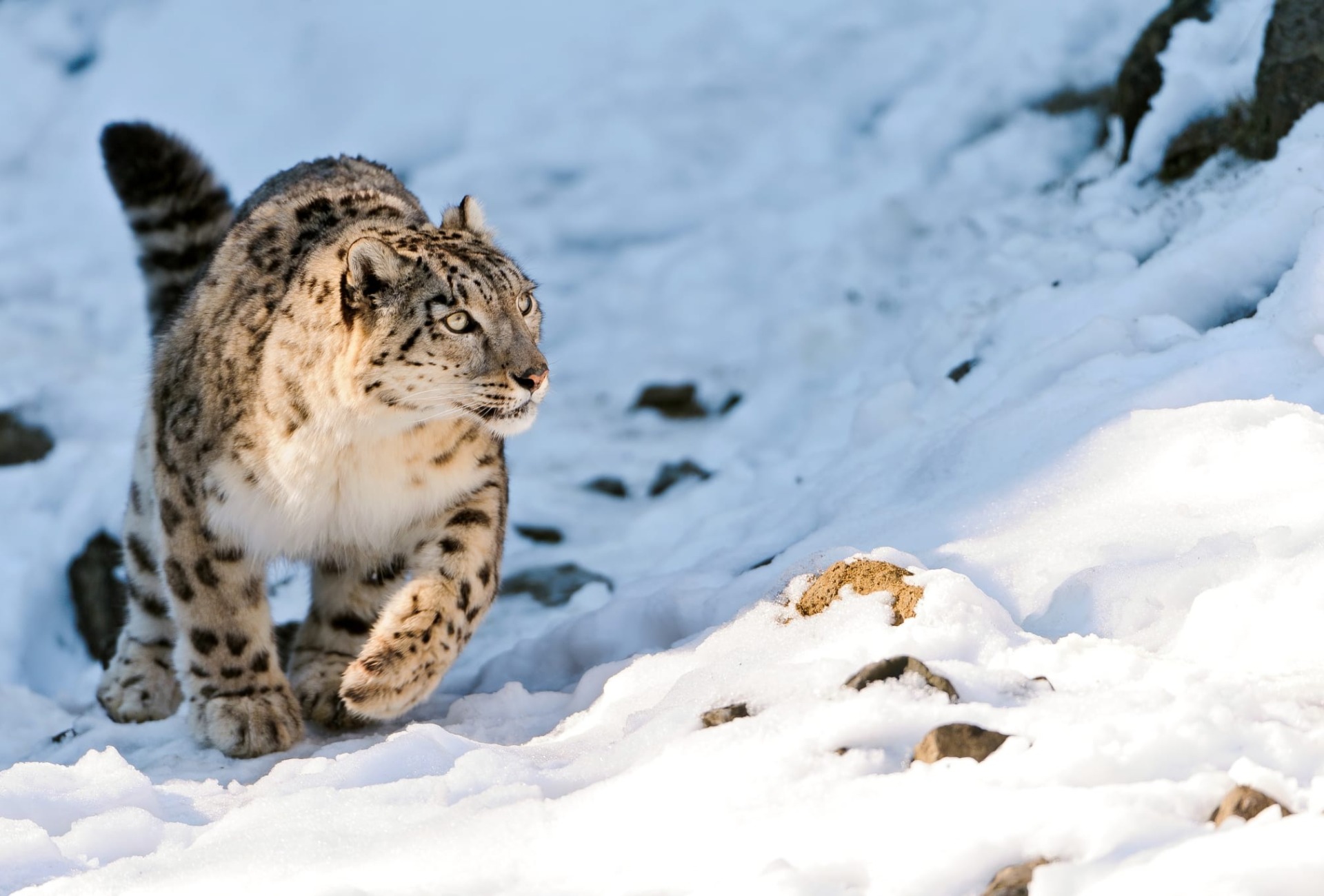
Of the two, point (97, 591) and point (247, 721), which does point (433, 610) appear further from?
point (97, 591)

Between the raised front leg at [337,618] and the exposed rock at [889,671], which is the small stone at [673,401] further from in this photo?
the exposed rock at [889,671]

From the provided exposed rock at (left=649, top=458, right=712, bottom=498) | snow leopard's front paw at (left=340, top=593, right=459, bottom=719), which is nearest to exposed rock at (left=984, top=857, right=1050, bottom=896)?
snow leopard's front paw at (left=340, top=593, right=459, bottom=719)

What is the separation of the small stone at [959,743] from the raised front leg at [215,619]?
1.96 metres

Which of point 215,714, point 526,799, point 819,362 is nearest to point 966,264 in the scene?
point 819,362

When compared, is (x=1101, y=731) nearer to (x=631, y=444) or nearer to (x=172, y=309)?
(x=172, y=309)

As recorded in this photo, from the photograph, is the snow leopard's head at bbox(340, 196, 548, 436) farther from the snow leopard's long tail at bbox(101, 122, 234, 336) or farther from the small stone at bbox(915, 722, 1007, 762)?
the snow leopard's long tail at bbox(101, 122, 234, 336)

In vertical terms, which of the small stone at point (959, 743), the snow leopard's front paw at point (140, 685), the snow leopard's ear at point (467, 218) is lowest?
the small stone at point (959, 743)

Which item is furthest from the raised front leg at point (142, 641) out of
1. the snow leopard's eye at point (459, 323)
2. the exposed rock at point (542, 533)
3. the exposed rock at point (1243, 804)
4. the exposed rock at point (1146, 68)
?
the exposed rock at point (1146, 68)

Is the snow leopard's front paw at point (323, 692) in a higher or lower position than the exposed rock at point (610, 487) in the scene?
lower

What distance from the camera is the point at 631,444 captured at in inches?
259

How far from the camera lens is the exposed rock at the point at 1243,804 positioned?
2123 millimetres

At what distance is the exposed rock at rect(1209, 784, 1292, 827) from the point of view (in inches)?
83.6

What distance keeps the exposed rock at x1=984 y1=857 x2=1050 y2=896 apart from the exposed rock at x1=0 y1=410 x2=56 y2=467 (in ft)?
17.1

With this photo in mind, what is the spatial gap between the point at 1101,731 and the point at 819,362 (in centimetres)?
436
